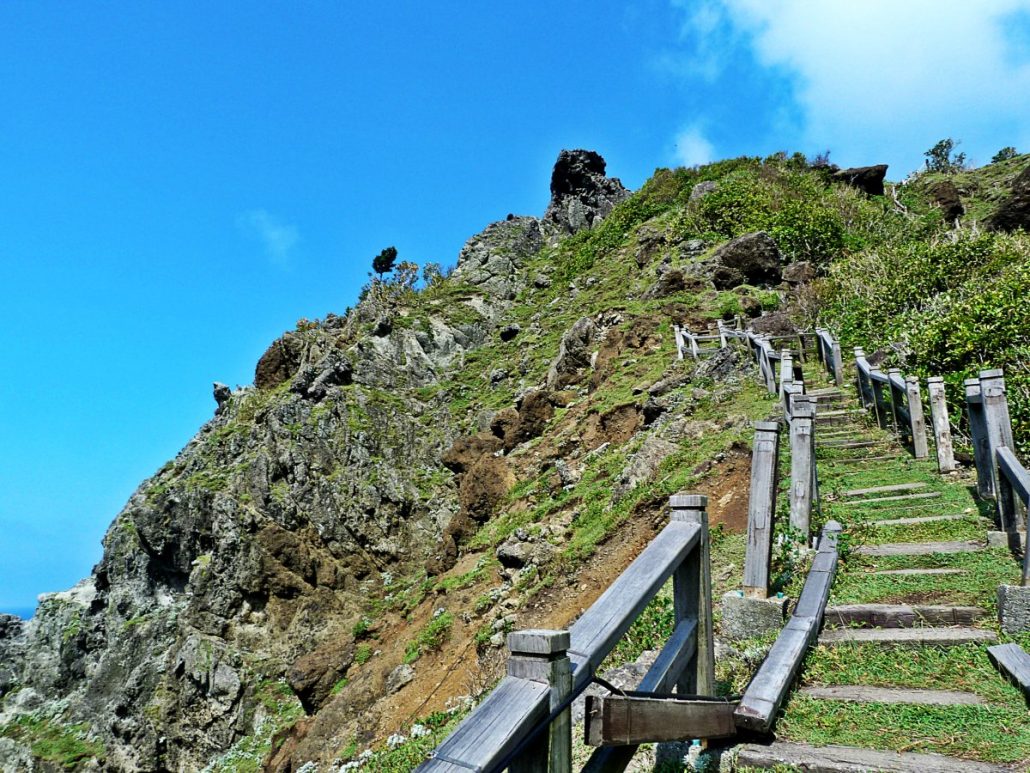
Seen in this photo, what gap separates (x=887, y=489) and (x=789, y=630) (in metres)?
5.58

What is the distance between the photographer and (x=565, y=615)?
10633 mm

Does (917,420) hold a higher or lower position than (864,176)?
lower

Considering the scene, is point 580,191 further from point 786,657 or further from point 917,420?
point 786,657

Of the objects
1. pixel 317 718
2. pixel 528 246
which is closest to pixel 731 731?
pixel 317 718

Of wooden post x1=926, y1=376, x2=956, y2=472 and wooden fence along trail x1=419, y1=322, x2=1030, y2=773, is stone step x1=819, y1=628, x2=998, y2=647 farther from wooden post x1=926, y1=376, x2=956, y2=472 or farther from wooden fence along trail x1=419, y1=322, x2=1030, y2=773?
wooden post x1=926, y1=376, x2=956, y2=472

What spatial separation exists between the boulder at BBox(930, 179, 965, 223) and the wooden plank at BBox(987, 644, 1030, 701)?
153 feet

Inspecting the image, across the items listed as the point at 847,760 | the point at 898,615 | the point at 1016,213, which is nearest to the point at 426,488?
the point at 898,615

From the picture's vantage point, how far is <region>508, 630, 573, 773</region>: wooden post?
204 centimetres

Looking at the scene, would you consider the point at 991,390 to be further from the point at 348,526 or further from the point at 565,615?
the point at 348,526

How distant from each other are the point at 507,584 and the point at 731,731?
418 inches

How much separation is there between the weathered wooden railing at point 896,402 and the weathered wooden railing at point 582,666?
8.00 metres

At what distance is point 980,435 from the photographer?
291 inches

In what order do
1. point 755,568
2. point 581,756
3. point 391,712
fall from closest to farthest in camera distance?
point 581,756 < point 755,568 < point 391,712

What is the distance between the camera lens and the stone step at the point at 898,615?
503 centimetres
